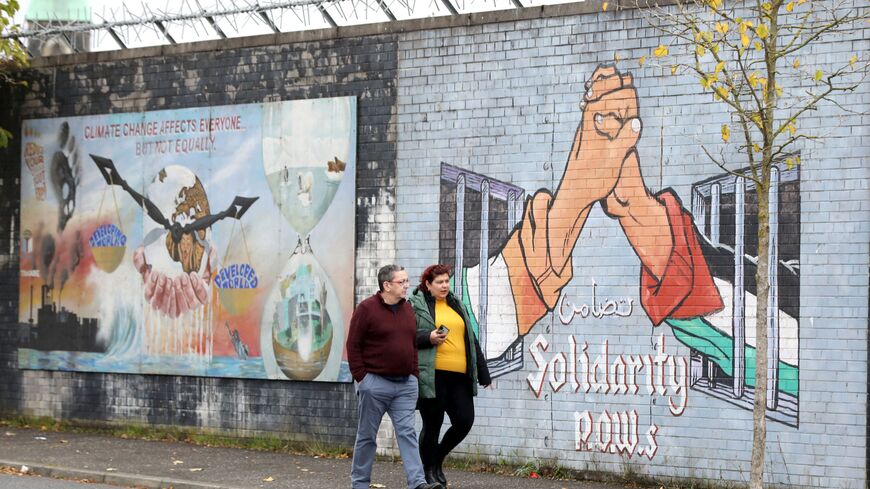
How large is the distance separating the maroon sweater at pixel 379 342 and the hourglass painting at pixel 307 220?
3.63m

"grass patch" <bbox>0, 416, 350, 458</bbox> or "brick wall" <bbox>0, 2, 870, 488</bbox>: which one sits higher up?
"brick wall" <bbox>0, 2, 870, 488</bbox>

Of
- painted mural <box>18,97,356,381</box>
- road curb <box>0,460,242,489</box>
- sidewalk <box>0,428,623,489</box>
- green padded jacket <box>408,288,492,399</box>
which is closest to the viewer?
green padded jacket <box>408,288,492,399</box>

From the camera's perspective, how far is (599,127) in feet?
38.2

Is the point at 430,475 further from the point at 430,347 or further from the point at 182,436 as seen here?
the point at 182,436

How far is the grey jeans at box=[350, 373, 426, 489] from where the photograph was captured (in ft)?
31.1

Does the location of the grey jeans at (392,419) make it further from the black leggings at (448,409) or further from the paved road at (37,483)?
the paved road at (37,483)

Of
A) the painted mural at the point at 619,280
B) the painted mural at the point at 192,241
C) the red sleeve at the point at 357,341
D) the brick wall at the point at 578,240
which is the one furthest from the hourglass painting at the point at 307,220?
the red sleeve at the point at 357,341

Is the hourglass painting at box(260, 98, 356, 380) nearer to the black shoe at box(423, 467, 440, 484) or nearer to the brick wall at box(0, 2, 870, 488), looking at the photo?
the brick wall at box(0, 2, 870, 488)

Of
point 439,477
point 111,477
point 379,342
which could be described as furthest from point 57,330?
point 379,342

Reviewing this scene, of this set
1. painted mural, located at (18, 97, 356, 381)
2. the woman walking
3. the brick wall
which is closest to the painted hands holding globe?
painted mural, located at (18, 97, 356, 381)

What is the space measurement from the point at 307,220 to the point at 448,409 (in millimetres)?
3866

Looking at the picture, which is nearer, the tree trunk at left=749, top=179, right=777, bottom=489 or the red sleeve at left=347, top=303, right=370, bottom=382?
the tree trunk at left=749, top=179, right=777, bottom=489

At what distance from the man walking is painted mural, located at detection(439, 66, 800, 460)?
2.55m

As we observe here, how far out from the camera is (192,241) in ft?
46.4
